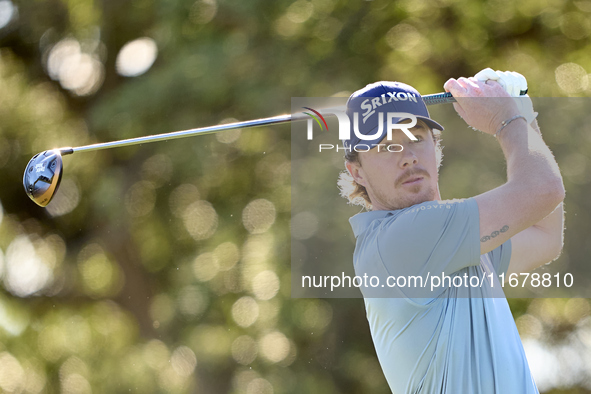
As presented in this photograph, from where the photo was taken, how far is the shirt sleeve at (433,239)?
1.09 meters

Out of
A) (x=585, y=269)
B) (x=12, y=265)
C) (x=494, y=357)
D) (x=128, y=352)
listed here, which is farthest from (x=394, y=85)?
(x=12, y=265)

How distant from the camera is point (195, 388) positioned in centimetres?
378

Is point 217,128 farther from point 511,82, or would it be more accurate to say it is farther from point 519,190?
point 519,190

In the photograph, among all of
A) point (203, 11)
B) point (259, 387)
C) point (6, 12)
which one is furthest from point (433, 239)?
point (6, 12)

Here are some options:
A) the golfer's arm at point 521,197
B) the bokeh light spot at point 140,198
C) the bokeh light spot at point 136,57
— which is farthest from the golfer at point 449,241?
the bokeh light spot at point 136,57

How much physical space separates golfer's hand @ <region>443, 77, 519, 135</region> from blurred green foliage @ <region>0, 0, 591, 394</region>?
2.00 meters

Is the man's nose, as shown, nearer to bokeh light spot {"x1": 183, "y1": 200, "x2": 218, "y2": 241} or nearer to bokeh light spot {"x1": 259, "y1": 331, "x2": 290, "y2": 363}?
bokeh light spot {"x1": 259, "y1": 331, "x2": 290, "y2": 363}

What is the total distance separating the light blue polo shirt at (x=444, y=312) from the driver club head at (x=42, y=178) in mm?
1100

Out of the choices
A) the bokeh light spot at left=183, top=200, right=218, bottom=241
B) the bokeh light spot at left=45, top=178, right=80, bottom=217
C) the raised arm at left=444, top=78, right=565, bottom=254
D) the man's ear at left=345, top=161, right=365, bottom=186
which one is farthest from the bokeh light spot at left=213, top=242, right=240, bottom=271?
the raised arm at left=444, top=78, right=565, bottom=254

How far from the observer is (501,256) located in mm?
1330

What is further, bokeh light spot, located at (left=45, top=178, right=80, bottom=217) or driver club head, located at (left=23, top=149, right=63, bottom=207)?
bokeh light spot, located at (left=45, top=178, right=80, bottom=217)

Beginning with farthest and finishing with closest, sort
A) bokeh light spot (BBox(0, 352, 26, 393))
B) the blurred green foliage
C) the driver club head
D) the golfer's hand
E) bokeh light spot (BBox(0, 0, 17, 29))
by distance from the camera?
bokeh light spot (BBox(0, 0, 17, 29)), bokeh light spot (BBox(0, 352, 26, 393)), the blurred green foliage, the driver club head, the golfer's hand

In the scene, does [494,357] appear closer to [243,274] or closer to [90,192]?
[243,274]

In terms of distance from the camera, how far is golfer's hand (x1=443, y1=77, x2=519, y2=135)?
1.17 m
